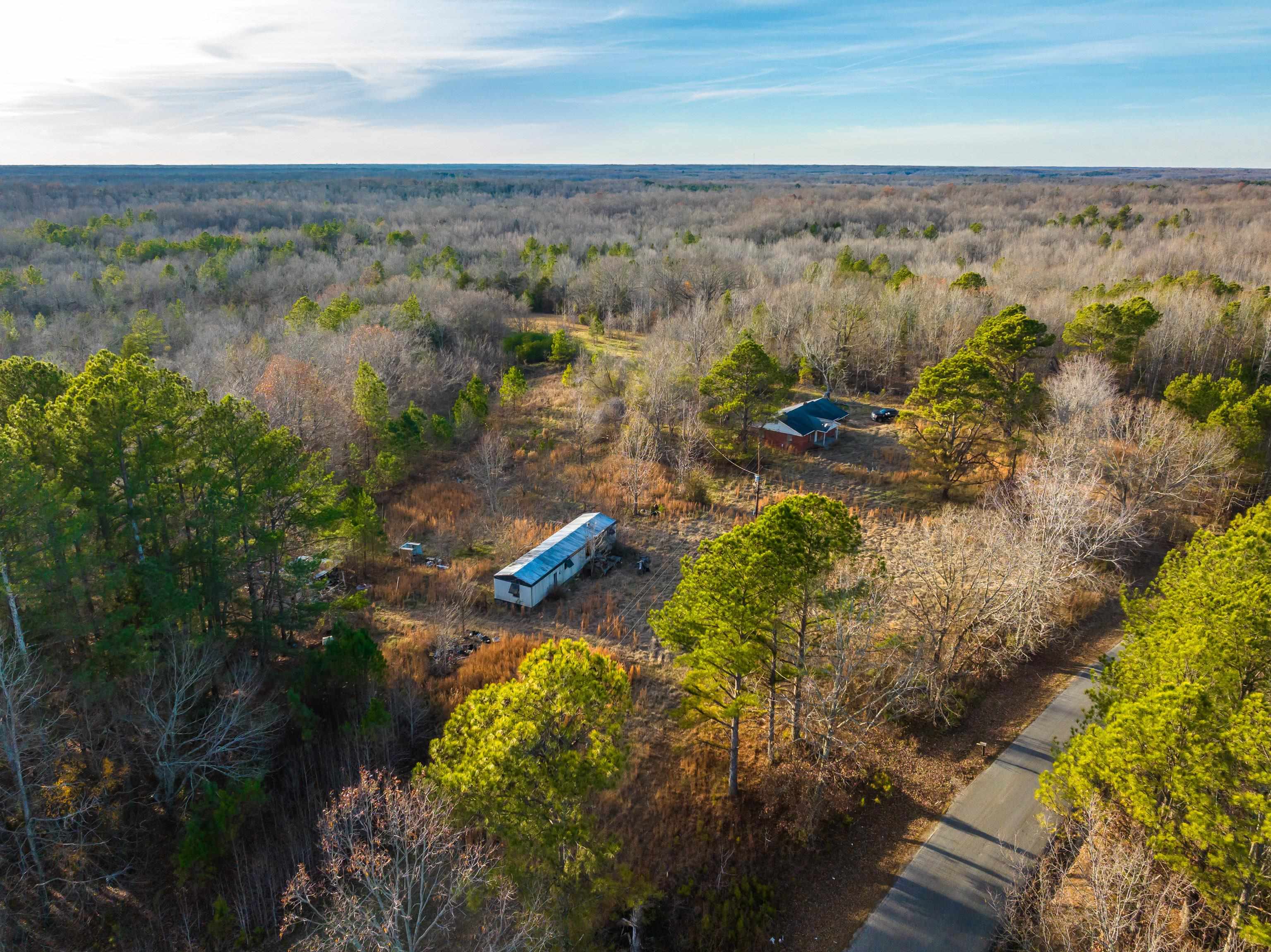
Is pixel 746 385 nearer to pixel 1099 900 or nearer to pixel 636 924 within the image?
pixel 636 924

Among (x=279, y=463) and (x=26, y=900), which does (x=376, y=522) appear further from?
(x=26, y=900)

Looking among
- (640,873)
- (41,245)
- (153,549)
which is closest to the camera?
(640,873)

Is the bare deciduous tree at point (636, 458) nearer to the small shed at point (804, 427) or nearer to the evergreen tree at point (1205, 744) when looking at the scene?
the small shed at point (804, 427)

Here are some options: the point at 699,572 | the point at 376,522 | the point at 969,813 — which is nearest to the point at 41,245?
the point at 376,522

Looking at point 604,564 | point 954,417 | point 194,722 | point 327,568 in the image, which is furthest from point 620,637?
point 954,417

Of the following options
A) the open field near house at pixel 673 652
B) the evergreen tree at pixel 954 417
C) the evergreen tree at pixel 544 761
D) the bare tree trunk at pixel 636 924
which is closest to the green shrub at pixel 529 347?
the open field near house at pixel 673 652
